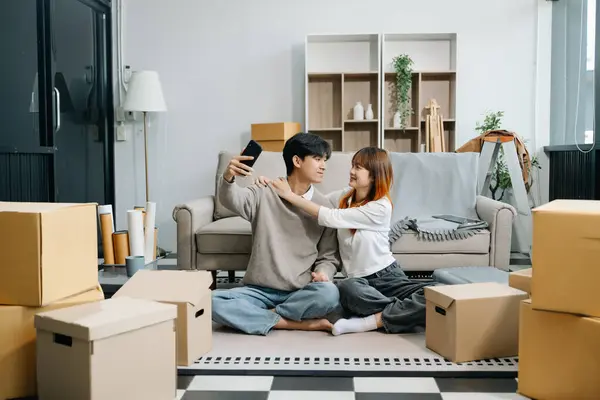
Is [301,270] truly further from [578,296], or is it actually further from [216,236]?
[578,296]

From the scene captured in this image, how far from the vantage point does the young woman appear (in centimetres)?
259

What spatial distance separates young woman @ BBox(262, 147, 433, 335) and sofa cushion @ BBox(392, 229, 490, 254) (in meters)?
0.51

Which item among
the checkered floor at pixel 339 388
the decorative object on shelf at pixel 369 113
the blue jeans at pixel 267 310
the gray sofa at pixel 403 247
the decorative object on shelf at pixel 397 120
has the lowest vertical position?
the checkered floor at pixel 339 388

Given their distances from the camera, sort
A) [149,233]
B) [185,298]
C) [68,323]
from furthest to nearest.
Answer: [149,233] < [185,298] < [68,323]

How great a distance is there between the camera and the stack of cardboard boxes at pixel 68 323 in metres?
1.71

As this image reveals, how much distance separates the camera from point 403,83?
4758 mm

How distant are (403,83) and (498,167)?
0.95 meters

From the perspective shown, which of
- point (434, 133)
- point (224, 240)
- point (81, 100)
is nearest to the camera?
point (224, 240)

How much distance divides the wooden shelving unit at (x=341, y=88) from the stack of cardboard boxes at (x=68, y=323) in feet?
10.0

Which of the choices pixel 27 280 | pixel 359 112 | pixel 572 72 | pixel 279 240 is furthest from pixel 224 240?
pixel 572 72

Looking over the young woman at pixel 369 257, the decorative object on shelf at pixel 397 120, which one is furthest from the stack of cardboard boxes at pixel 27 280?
the decorative object on shelf at pixel 397 120

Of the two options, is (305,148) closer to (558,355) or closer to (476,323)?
(476,323)

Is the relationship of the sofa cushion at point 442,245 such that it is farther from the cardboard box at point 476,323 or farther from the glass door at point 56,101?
the glass door at point 56,101

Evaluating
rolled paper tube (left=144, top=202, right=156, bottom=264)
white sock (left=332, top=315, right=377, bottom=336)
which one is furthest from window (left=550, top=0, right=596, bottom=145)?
rolled paper tube (left=144, top=202, right=156, bottom=264)
